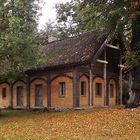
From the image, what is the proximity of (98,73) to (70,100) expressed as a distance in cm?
374

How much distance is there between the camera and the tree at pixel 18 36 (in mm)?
24297

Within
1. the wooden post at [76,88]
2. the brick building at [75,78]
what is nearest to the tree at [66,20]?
the brick building at [75,78]

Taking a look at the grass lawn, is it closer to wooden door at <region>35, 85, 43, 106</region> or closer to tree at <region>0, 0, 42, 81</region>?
tree at <region>0, 0, 42, 81</region>

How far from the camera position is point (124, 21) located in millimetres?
26531

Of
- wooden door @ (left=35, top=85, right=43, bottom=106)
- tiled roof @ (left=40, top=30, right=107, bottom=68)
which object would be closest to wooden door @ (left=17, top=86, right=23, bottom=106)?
wooden door @ (left=35, top=85, right=43, bottom=106)

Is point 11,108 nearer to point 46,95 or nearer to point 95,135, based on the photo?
point 46,95

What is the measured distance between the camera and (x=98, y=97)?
111 feet

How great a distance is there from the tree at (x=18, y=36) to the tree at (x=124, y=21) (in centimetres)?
436

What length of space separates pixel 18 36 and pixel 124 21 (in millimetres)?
7454

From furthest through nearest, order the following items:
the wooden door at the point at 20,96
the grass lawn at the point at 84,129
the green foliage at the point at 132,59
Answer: the wooden door at the point at 20,96, the green foliage at the point at 132,59, the grass lawn at the point at 84,129

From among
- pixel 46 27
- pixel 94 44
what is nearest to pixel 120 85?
pixel 94 44

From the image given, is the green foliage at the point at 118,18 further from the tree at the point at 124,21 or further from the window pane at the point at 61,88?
the window pane at the point at 61,88

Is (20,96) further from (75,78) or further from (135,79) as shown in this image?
(135,79)

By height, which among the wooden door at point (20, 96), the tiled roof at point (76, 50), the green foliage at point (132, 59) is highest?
the tiled roof at point (76, 50)
